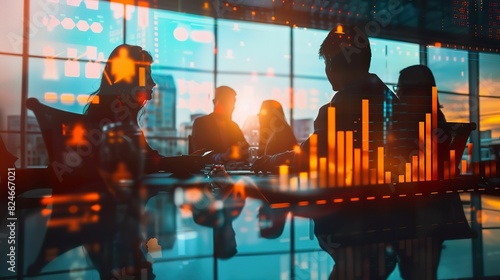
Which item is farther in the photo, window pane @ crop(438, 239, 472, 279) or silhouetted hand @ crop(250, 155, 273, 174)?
silhouetted hand @ crop(250, 155, 273, 174)

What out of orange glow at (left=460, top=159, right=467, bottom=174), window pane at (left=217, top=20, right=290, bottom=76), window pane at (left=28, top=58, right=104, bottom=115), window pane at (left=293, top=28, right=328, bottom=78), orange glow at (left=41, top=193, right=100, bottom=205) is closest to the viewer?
orange glow at (left=41, top=193, right=100, bottom=205)

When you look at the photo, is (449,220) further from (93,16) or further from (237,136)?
(93,16)

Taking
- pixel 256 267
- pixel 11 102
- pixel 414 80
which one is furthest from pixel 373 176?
pixel 11 102

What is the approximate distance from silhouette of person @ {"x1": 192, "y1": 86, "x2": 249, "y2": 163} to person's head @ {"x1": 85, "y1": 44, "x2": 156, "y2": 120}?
2.83 feet

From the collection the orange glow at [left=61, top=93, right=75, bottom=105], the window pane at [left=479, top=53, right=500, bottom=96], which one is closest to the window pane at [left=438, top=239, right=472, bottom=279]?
the orange glow at [left=61, top=93, right=75, bottom=105]

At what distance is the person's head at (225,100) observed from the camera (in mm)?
2250

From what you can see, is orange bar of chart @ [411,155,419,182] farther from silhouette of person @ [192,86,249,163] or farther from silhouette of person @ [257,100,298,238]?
silhouette of person @ [192,86,249,163]

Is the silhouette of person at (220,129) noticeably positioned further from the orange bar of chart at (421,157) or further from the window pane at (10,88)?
the window pane at (10,88)

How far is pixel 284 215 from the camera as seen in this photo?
0.86 metres

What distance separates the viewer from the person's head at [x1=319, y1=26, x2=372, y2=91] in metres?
1.27

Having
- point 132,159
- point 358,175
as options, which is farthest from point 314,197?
point 132,159

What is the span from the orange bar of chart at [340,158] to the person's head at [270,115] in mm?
1150

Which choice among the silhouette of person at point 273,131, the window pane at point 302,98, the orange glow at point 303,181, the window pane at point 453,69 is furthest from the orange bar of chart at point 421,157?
the window pane at point 302,98

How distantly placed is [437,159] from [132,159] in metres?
1.23
